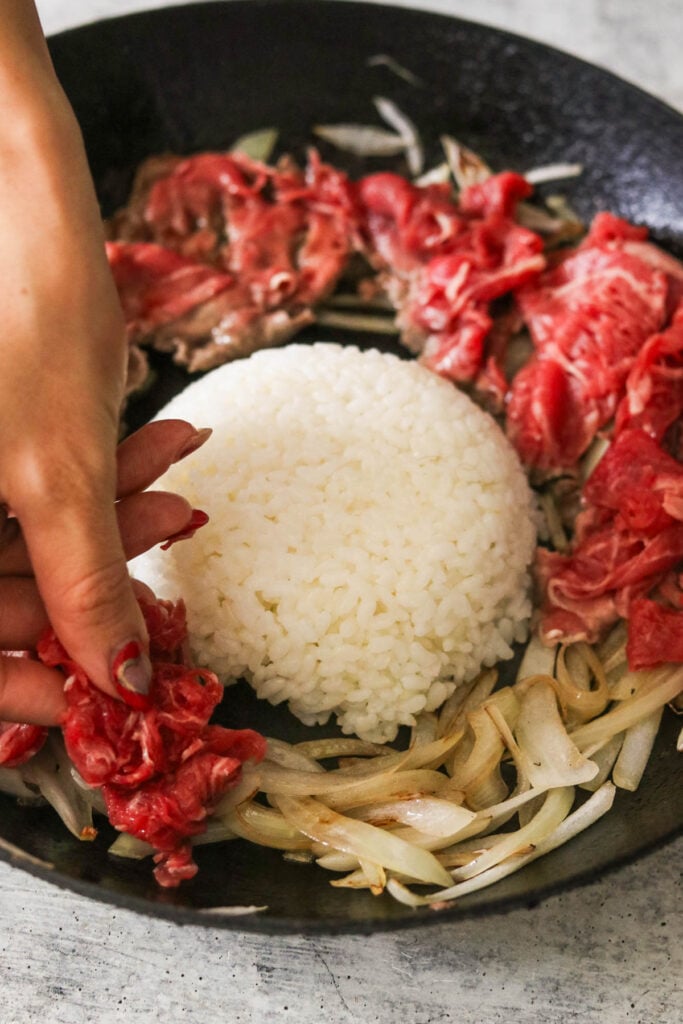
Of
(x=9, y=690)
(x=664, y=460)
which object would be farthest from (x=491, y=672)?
(x=9, y=690)

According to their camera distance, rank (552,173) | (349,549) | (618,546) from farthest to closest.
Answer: (552,173) → (618,546) → (349,549)

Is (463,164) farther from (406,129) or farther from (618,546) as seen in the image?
(618,546)

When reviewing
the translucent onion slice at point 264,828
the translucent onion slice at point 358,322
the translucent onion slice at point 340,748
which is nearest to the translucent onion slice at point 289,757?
the translucent onion slice at point 340,748

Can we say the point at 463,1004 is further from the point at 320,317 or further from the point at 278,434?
the point at 320,317

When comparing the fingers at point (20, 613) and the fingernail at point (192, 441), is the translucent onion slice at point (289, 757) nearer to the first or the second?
the fingers at point (20, 613)

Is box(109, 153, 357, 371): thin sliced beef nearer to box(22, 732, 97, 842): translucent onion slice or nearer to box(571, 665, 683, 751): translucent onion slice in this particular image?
box(22, 732, 97, 842): translucent onion slice

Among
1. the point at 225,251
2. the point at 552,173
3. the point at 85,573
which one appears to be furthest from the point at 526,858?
the point at 552,173

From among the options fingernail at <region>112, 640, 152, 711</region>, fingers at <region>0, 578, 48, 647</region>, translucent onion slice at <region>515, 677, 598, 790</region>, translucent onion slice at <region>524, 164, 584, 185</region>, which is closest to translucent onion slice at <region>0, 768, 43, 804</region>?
fingers at <region>0, 578, 48, 647</region>
